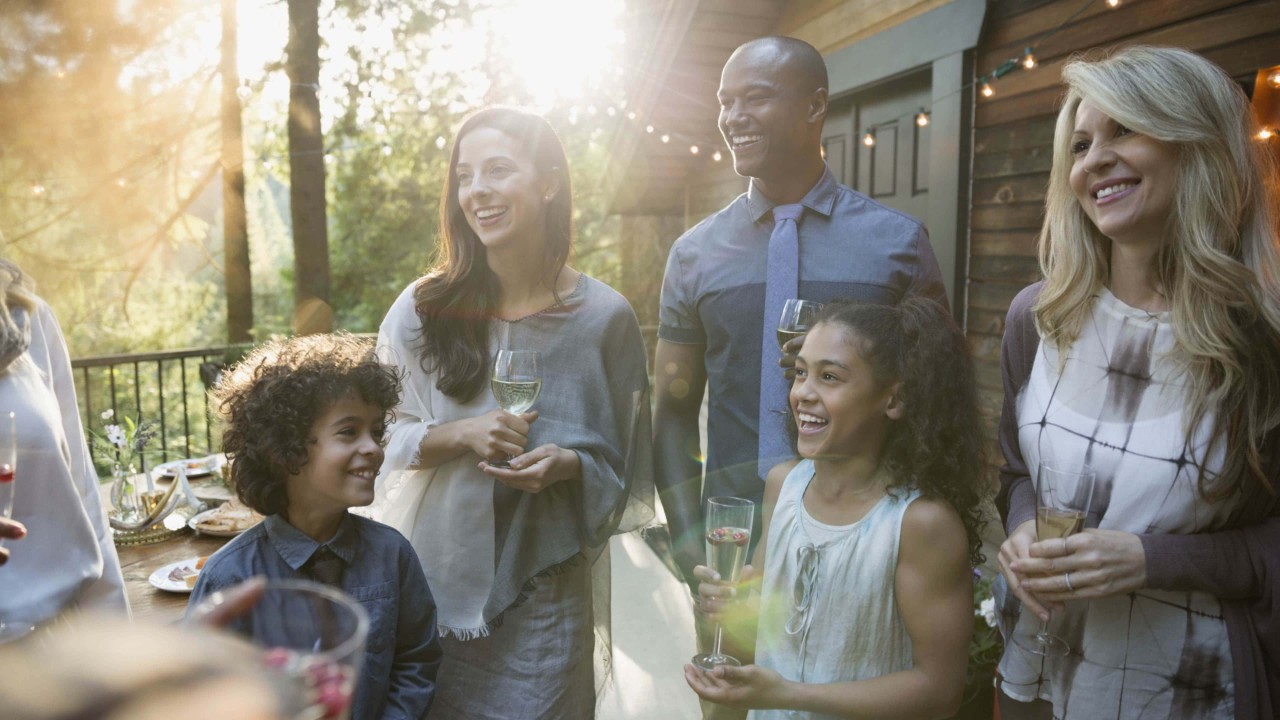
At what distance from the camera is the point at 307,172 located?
6715 mm

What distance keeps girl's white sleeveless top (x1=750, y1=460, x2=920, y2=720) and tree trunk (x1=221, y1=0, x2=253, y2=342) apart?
376 inches

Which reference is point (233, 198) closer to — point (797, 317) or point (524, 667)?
point (524, 667)

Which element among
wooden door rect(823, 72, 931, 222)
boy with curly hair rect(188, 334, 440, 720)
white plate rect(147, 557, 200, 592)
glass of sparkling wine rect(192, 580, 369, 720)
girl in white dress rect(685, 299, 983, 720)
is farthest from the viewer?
wooden door rect(823, 72, 931, 222)

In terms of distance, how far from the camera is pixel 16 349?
1.52 m

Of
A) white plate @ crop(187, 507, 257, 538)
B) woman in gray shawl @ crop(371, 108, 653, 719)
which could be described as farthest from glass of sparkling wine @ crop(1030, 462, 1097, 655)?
white plate @ crop(187, 507, 257, 538)

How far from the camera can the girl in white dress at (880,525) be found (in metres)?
1.57

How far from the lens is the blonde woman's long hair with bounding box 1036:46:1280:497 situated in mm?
1421

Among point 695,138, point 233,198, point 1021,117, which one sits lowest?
point 1021,117

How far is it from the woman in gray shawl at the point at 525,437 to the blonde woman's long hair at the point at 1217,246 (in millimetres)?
1190

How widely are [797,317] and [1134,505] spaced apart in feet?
2.36

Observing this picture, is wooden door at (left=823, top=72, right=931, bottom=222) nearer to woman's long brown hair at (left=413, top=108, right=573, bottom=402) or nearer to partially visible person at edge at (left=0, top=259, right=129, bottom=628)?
woman's long brown hair at (left=413, top=108, right=573, bottom=402)

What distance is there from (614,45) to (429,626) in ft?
39.5

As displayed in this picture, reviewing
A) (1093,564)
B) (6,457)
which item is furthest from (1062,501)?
(6,457)

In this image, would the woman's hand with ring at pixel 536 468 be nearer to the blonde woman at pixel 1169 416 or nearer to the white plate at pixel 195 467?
the blonde woman at pixel 1169 416
